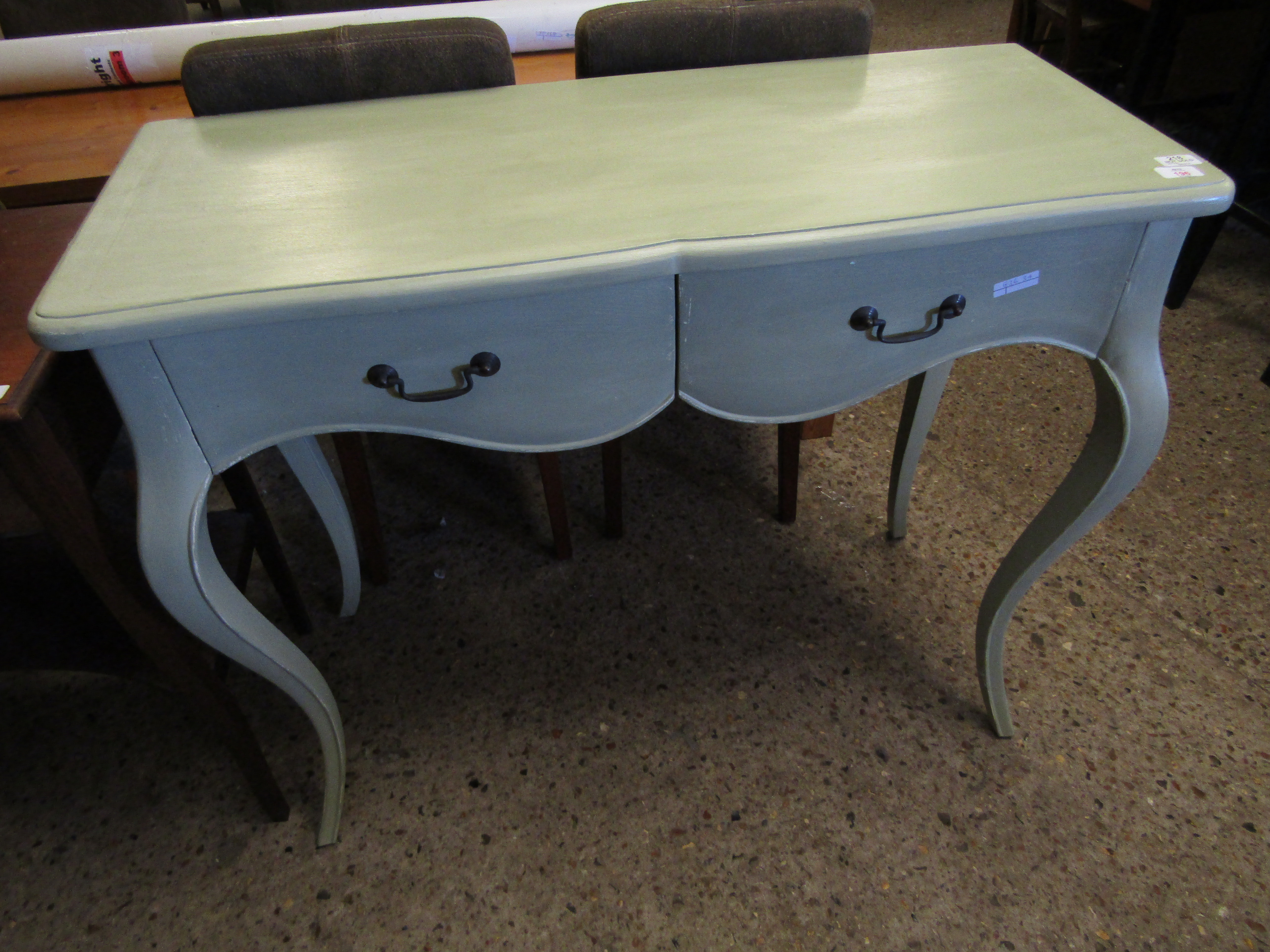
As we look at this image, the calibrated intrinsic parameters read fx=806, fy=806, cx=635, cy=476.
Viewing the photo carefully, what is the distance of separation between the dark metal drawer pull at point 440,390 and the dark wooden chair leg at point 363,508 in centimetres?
52

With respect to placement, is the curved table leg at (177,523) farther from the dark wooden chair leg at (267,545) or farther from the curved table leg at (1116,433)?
the curved table leg at (1116,433)

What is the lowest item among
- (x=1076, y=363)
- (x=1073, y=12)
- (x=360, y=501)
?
(x=1076, y=363)

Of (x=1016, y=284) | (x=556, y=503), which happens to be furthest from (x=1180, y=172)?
(x=556, y=503)

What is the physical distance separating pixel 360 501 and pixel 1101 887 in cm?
A: 117

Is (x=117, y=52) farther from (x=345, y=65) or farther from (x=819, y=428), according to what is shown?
(x=819, y=428)

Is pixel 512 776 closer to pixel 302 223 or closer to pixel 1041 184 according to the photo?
pixel 302 223

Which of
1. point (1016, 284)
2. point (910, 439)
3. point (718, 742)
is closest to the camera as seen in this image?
point (1016, 284)

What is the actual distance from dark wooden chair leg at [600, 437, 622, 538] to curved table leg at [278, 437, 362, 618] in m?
0.42

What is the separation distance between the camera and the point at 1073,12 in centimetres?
232

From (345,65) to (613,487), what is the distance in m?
0.74

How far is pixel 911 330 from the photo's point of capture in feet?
2.56

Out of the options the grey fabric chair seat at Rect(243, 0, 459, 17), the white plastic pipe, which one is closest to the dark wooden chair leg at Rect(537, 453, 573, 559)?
the white plastic pipe

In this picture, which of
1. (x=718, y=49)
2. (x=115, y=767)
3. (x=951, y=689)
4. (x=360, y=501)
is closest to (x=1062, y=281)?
(x=718, y=49)

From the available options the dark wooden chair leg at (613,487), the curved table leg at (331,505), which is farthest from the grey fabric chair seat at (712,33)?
the curved table leg at (331,505)
